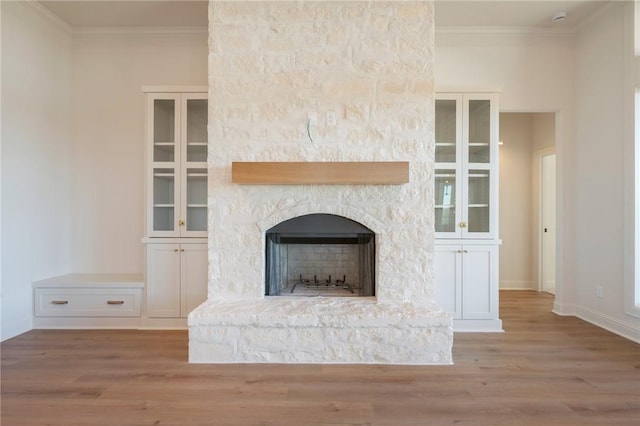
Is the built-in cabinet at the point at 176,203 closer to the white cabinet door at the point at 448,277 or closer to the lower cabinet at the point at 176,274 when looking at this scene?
the lower cabinet at the point at 176,274

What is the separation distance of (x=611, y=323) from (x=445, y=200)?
6.70ft

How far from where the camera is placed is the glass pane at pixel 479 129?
→ 11.6 feet

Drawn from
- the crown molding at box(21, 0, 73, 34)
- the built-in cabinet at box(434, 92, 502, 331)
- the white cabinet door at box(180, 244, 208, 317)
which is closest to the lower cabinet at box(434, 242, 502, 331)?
the built-in cabinet at box(434, 92, 502, 331)

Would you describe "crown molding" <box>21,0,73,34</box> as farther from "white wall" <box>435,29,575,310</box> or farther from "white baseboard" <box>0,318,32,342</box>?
"white wall" <box>435,29,575,310</box>

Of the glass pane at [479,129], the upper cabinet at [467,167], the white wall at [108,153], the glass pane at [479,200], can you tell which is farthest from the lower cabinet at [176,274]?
the glass pane at [479,129]

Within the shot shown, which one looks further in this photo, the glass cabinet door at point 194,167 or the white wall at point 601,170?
the glass cabinet door at point 194,167

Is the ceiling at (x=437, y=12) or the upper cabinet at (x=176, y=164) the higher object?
the ceiling at (x=437, y=12)

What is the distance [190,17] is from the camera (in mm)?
3617

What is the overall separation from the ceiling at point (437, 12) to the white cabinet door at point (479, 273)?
2.41m

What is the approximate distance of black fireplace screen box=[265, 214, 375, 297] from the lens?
3.19m

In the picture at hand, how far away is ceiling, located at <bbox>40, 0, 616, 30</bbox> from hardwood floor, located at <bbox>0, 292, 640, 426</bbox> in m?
3.26

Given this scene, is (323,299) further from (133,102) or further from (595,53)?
(595,53)

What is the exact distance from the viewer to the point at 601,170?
11.9 feet

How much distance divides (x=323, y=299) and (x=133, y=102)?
3.09m
